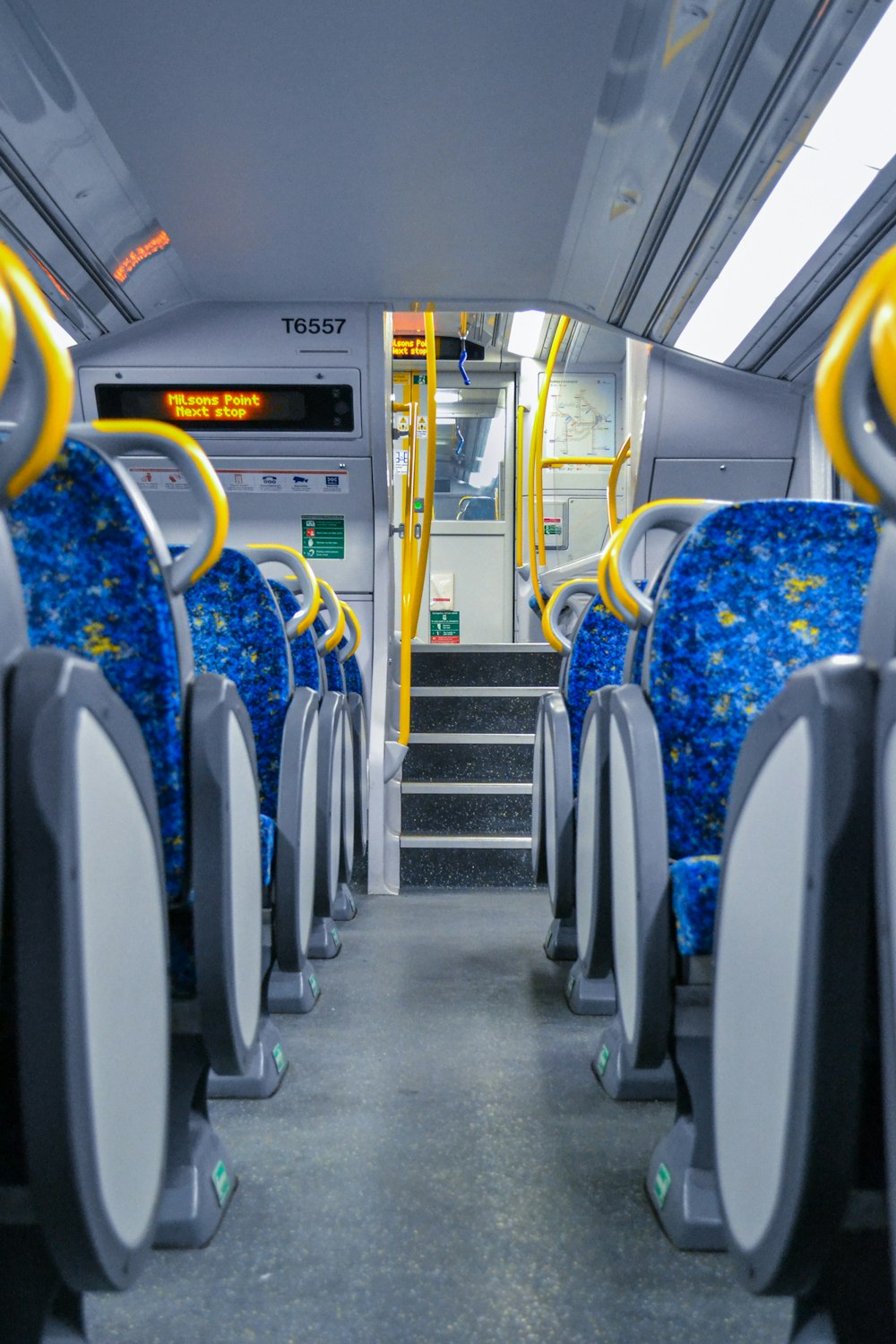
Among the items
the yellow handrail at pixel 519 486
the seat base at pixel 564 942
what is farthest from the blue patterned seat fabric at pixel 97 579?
the yellow handrail at pixel 519 486

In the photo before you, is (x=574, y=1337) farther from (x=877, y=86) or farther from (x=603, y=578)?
(x=877, y=86)

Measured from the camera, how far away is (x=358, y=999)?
2.71 metres

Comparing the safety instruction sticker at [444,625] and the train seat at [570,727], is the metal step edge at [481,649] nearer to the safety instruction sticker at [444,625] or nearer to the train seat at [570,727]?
the train seat at [570,727]

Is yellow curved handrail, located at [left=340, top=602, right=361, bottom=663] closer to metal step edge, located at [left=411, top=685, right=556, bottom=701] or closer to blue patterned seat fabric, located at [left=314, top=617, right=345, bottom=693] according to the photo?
blue patterned seat fabric, located at [left=314, top=617, right=345, bottom=693]

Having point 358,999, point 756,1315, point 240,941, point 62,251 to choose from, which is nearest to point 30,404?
point 240,941

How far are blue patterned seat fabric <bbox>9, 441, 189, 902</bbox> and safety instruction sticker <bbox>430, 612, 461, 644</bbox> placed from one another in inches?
298

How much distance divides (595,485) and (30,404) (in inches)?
326

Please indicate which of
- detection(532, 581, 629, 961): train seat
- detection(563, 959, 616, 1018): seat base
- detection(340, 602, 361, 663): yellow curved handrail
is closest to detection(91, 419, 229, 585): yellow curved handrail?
detection(532, 581, 629, 961): train seat

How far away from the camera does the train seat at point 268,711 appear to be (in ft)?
6.78

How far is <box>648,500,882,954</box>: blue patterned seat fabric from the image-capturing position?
1451mm

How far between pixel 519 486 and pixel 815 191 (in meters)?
5.61

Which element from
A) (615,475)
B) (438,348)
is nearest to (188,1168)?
(615,475)

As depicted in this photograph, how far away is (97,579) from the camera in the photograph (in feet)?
3.90

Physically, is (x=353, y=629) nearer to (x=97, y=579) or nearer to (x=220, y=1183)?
(x=220, y=1183)
